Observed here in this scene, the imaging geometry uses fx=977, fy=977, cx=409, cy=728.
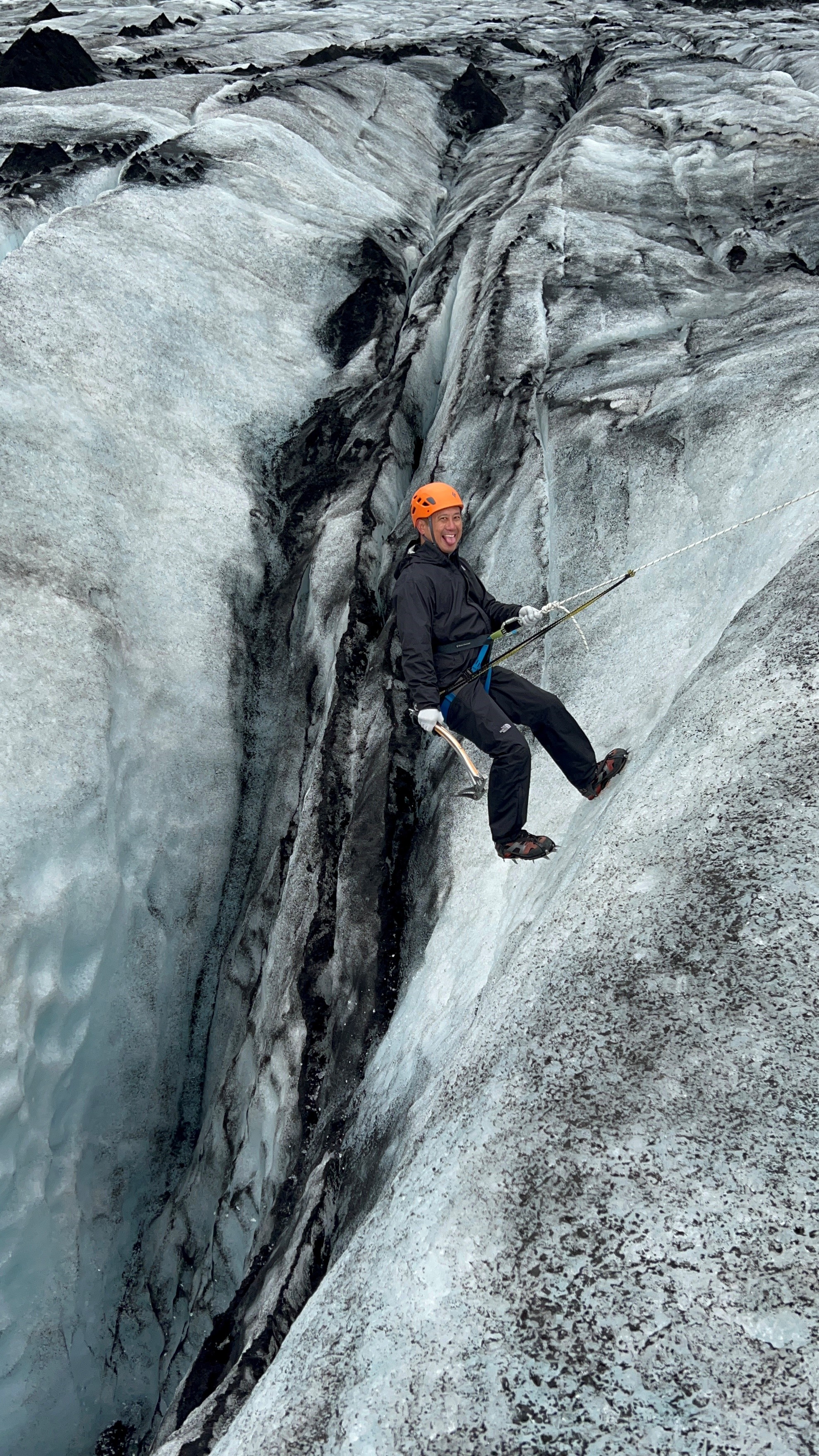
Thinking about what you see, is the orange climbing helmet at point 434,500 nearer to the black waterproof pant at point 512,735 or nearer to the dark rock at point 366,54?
the black waterproof pant at point 512,735

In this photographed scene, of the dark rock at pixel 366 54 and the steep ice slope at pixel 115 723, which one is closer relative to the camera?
the steep ice slope at pixel 115 723

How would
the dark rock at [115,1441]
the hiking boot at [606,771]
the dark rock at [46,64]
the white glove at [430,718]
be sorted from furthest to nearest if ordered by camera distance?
the dark rock at [46,64]
the dark rock at [115,1441]
the hiking boot at [606,771]
the white glove at [430,718]

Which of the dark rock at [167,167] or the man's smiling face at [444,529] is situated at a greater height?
the dark rock at [167,167]

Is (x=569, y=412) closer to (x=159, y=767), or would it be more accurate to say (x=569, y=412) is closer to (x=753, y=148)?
(x=159, y=767)

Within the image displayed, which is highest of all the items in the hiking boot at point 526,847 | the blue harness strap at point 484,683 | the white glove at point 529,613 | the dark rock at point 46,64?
the dark rock at point 46,64

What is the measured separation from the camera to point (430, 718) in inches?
214

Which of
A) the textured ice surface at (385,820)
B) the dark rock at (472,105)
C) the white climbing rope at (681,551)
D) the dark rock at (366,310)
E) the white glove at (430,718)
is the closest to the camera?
the textured ice surface at (385,820)

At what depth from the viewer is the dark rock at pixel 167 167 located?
12000 mm

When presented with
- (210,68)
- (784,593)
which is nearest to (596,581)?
(784,593)

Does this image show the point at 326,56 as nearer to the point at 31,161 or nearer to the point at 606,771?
the point at 31,161

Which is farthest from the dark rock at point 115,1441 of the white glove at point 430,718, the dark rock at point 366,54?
the dark rock at point 366,54

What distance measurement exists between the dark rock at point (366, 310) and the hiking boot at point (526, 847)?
7.83 meters

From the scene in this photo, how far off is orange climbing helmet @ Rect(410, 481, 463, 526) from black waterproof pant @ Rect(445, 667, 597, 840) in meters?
1.04

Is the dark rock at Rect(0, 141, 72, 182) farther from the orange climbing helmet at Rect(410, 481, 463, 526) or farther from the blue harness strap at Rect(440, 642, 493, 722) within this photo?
the blue harness strap at Rect(440, 642, 493, 722)
